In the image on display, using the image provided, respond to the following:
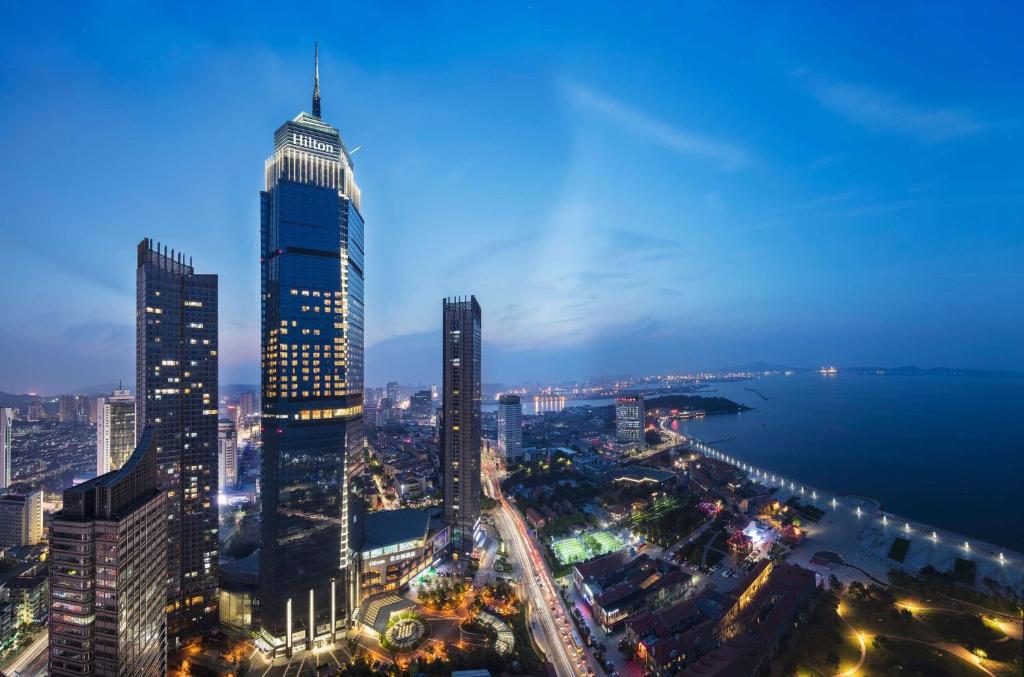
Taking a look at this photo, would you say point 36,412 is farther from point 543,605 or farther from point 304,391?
point 543,605

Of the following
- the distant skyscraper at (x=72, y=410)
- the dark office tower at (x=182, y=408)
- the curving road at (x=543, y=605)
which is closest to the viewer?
the curving road at (x=543, y=605)

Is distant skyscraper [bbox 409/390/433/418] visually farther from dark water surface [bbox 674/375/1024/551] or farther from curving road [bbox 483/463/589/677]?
curving road [bbox 483/463/589/677]

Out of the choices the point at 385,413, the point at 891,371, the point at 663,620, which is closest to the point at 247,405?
the point at 385,413

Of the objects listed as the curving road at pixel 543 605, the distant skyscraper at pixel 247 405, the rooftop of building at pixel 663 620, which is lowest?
the curving road at pixel 543 605

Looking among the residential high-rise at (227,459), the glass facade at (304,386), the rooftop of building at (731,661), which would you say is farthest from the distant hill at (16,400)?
the rooftop of building at (731,661)

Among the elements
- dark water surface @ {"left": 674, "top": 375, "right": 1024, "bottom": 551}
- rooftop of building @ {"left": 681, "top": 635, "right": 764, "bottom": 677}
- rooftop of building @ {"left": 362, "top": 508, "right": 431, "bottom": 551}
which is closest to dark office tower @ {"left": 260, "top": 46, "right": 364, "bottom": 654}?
rooftop of building @ {"left": 362, "top": 508, "right": 431, "bottom": 551}

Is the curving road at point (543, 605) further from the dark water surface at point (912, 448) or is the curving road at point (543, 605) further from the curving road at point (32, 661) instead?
the dark water surface at point (912, 448)

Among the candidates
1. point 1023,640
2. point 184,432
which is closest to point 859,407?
point 1023,640

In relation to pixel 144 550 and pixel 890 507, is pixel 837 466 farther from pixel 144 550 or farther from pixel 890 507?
pixel 144 550
